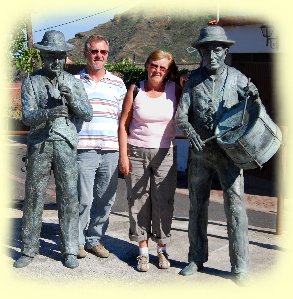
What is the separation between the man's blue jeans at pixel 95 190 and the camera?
Answer: 472cm

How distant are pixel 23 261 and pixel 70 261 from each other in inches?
15.6

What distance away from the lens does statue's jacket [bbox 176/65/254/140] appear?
13.7 feet

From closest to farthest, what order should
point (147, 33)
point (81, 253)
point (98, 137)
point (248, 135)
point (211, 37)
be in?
point (248, 135) → point (211, 37) → point (98, 137) → point (81, 253) → point (147, 33)

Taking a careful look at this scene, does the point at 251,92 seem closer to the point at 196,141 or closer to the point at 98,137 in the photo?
the point at 196,141

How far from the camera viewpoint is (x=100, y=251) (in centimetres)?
493

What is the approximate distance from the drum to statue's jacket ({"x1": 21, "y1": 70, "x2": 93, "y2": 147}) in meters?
1.14

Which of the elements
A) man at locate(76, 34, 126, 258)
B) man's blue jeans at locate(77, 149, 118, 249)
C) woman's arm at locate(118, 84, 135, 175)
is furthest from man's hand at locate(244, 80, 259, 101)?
man's blue jeans at locate(77, 149, 118, 249)

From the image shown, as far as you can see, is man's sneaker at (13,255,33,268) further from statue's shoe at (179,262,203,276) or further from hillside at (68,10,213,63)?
hillside at (68,10,213,63)

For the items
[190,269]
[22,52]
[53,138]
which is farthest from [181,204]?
[22,52]

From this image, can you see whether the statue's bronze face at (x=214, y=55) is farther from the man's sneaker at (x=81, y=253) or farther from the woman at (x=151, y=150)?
the man's sneaker at (x=81, y=253)

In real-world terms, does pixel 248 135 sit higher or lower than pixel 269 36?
lower

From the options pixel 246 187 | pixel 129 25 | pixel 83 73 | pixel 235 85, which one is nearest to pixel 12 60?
pixel 246 187

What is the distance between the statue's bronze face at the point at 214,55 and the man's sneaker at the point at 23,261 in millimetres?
2200

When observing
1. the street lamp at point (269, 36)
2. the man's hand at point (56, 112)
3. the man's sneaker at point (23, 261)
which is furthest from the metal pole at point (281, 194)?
the street lamp at point (269, 36)
